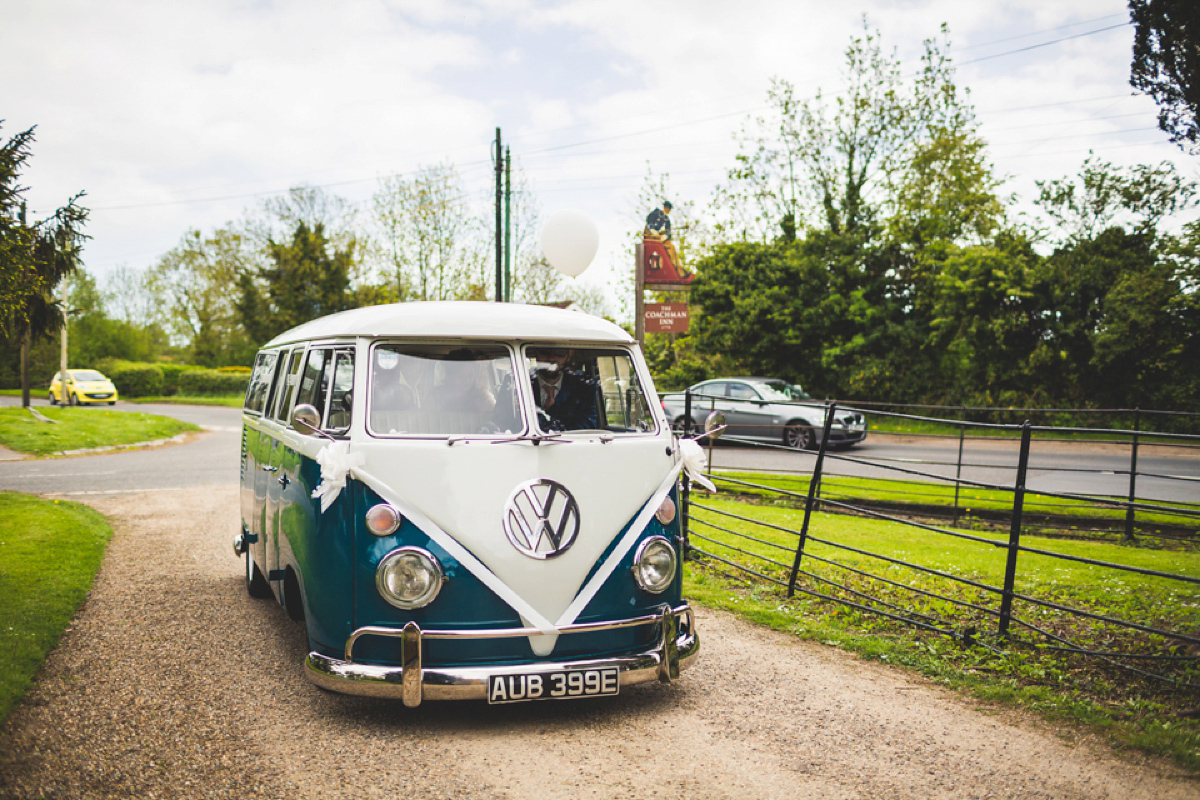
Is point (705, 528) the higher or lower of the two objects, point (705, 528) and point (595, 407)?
the lower

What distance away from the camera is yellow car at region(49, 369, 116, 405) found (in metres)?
37.2

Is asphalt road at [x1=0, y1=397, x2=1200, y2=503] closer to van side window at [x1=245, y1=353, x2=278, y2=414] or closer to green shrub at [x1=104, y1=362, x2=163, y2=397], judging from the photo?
van side window at [x1=245, y1=353, x2=278, y2=414]

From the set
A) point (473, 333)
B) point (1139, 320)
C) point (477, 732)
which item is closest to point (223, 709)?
Answer: point (477, 732)

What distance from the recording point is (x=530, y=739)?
4.46m

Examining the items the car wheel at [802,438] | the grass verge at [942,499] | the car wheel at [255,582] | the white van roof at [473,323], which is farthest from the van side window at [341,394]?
the car wheel at [802,438]

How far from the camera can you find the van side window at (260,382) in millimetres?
7174

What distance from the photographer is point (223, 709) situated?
4812 mm

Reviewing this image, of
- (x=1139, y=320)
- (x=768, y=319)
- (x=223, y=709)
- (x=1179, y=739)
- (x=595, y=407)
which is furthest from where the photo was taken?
(x=768, y=319)

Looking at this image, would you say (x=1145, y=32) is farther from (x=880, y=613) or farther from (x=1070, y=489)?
(x=1070, y=489)

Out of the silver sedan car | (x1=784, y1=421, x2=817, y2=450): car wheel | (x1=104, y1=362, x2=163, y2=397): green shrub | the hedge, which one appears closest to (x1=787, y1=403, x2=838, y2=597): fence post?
the silver sedan car

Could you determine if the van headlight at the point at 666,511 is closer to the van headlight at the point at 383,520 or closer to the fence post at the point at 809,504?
the van headlight at the point at 383,520

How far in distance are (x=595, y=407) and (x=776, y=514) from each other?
6508mm

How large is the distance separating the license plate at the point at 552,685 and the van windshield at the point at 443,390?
4.45 ft

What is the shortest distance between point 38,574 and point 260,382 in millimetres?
2532
